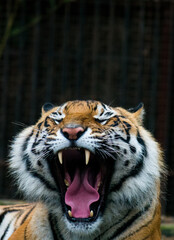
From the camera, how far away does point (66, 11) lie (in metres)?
5.96

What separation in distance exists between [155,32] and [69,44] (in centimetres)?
93

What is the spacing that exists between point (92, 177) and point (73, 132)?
14.1 inches

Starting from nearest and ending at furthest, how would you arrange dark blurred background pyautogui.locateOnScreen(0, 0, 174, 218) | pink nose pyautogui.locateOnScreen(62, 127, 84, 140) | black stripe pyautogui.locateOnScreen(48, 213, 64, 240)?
pink nose pyautogui.locateOnScreen(62, 127, 84, 140)
black stripe pyautogui.locateOnScreen(48, 213, 64, 240)
dark blurred background pyautogui.locateOnScreen(0, 0, 174, 218)

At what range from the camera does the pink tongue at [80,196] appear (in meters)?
2.56

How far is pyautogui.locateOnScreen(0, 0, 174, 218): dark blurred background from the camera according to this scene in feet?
19.4

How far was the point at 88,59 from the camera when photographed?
599cm

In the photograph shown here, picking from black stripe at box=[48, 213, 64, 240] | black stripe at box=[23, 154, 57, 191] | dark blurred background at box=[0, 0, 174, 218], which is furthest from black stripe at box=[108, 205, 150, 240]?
dark blurred background at box=[0, 0, 174, 218]

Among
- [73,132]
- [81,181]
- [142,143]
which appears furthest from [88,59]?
[73,132]

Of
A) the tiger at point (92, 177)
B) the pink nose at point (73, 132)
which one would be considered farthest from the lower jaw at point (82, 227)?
the pink nose at point (73, 132)

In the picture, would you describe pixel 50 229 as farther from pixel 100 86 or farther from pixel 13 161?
pixel 100 86

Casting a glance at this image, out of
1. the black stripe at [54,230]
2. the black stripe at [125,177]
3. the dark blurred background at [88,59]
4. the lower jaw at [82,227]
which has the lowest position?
the black stripe at [54,230]

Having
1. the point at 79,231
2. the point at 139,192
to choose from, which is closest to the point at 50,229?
the point at 79,231

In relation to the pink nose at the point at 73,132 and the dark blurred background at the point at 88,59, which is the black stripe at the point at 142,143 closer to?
the pink nose at the point at 73,132

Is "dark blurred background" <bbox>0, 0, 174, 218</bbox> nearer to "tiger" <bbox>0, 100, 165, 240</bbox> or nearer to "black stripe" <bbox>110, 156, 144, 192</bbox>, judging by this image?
"tiger" <bbox>0, 100, 165, 240</bbox>
